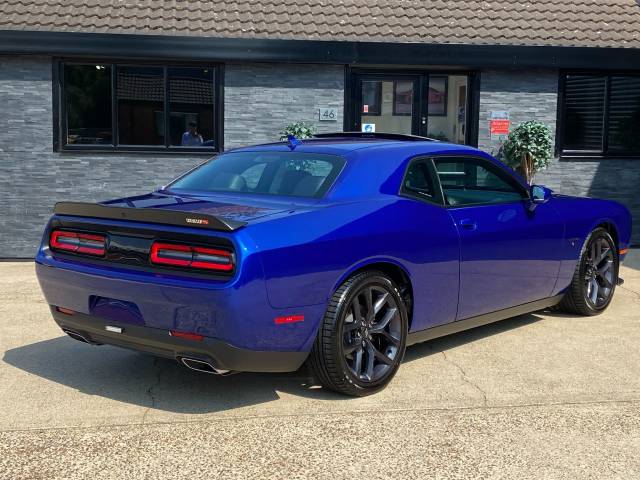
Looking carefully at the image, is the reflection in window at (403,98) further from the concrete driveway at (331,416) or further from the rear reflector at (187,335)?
the rear reflector at (187,335)

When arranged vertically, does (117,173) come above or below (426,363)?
above

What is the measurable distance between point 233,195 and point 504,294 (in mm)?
2092

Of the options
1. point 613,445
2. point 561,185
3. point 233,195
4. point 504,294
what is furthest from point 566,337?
point 561,185

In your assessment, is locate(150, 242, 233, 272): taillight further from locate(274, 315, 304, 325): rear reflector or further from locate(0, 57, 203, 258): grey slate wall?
locate(0, 57, 203, 258): grey slate wall

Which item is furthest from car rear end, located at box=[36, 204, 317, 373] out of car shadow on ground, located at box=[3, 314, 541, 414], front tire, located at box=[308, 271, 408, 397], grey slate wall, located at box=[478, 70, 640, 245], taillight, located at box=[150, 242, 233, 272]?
grey slate wall, located at box=[478, 70, 640, 245]

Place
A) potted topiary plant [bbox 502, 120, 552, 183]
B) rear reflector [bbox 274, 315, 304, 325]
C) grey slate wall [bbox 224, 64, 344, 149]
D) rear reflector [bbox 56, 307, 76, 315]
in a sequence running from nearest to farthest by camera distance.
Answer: rear reflector [bbox 274, 315, 304, 325] → rear reflector [bbox 56, 307, 76, 315] → grey slate wall [bbox 224, 64, 344, 149] → potted topiary plant [bbox 502, 120, 552, 183]

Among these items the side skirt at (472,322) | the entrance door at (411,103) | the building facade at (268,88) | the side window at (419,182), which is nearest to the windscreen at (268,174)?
the side window at (419,182)

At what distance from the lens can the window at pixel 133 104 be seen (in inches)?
434

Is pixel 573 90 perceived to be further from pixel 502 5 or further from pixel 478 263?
pixel 478 263

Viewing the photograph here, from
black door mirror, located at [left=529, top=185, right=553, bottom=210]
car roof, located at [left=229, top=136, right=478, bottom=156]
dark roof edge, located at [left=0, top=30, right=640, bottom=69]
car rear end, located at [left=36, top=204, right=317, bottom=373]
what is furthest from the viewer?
dark roof edge, located at [left=0, top=30, right=640, bottom=69]

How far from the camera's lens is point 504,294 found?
588 centimetres

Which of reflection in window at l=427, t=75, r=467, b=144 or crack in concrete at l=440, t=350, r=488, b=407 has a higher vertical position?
reflection in window at l=427, t=75, r=467, b=144

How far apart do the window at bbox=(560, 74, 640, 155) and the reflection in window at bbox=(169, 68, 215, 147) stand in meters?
5.20

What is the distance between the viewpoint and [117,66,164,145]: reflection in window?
A: 11.0 meters
